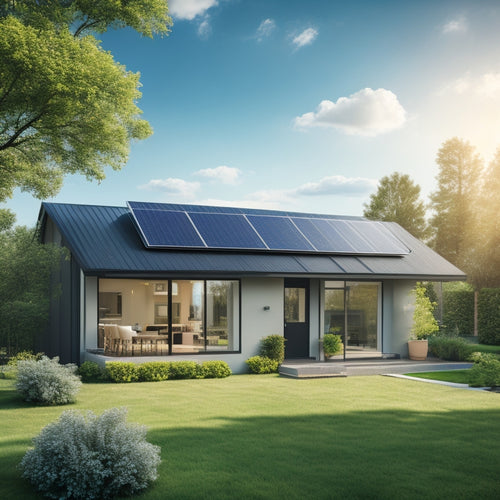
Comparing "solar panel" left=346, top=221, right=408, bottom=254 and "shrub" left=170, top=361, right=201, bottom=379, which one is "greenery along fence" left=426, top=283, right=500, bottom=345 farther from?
"shrub" left=170, top=361, right=201, bottom=379

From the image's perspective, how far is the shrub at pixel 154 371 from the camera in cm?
1494

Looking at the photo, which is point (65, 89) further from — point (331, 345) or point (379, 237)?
point (379, 237)

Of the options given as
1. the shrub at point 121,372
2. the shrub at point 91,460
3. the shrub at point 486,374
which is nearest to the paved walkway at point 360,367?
the shrub at point 486,374

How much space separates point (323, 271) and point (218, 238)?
3.30m

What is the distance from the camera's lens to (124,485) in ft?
20.5

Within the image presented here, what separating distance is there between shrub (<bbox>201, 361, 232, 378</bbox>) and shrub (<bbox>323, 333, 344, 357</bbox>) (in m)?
3.63

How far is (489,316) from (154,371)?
16.8 meters

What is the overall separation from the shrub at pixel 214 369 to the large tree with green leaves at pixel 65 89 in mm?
5698

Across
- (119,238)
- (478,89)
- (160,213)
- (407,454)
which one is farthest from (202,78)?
(407,454)

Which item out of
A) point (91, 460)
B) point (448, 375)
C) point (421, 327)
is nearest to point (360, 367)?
point (448, 375)

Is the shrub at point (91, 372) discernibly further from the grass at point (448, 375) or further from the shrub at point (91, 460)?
the grass at point (448, 375)

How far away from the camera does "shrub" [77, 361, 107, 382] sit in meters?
14.7

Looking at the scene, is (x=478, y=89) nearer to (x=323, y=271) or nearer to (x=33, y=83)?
(x=323, y=271)

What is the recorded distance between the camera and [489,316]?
25781 millimetres
